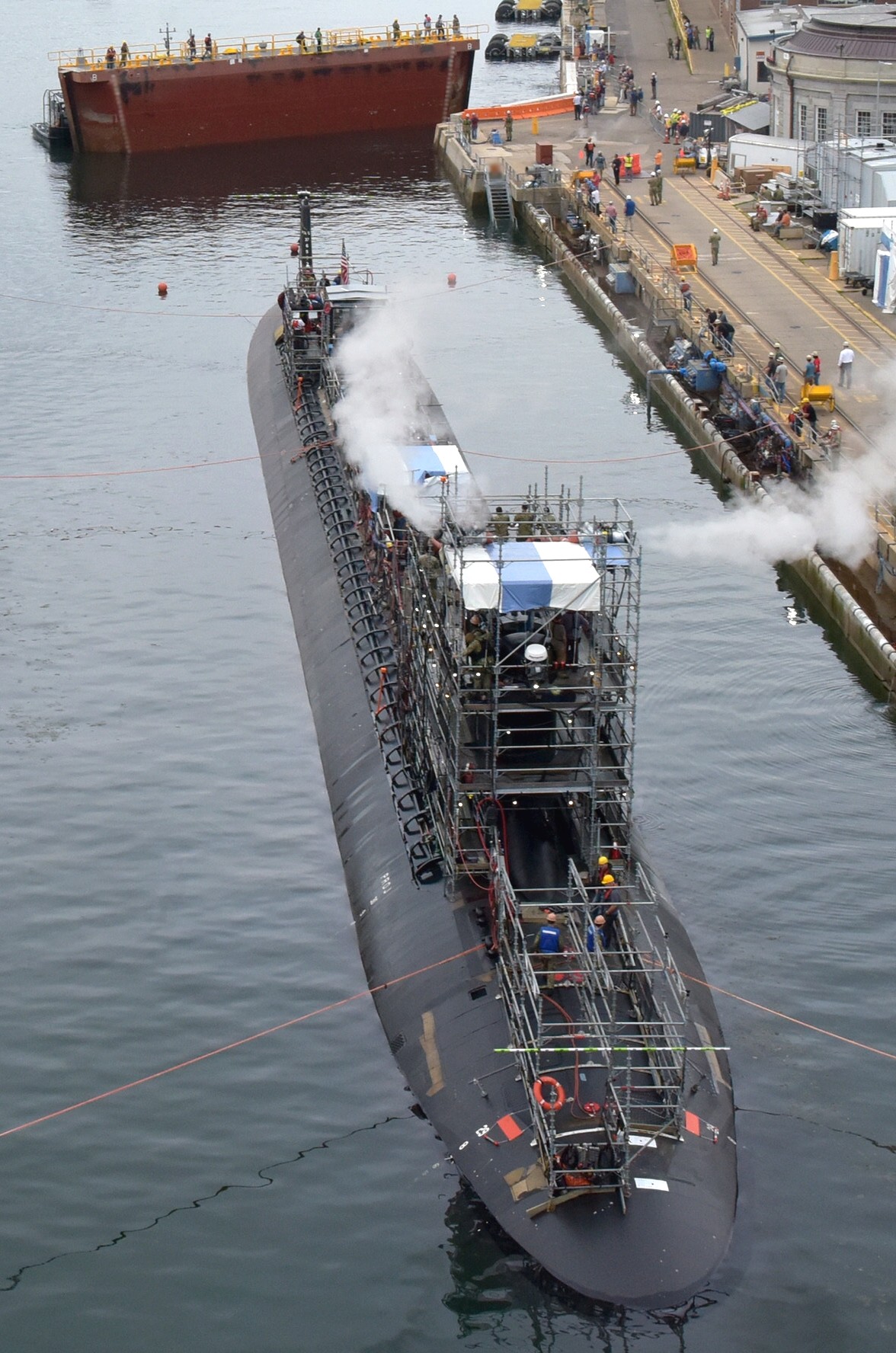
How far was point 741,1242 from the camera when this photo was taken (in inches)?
1089

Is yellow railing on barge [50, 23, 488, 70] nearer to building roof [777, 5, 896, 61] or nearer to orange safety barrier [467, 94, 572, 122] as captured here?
orange safety barrier [467, 94, 572, 122]

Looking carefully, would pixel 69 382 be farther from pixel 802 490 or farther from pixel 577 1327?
pixel 577 1327

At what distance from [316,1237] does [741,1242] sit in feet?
22.2

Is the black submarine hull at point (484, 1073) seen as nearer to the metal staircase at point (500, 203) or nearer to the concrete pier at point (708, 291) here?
the concrete pier at point (708, 291)

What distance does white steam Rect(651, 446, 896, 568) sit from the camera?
54.2 metres

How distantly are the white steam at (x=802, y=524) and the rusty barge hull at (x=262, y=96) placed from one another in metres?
73.1

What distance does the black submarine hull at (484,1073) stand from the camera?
2580 cm

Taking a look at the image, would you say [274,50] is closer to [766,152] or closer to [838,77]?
[766,152]

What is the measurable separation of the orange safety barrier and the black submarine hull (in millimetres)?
82923

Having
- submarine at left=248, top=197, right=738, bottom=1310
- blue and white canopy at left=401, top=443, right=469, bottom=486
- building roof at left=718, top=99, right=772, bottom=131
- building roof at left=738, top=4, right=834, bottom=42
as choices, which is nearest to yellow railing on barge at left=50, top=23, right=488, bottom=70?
building roof at left=738, top=4, right=834, bottom=42

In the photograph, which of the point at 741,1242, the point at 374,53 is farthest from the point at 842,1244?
the point at 374,53

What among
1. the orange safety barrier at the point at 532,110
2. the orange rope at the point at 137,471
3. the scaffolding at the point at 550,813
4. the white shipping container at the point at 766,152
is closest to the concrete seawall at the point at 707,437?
the white shipping container at the point at 766,152

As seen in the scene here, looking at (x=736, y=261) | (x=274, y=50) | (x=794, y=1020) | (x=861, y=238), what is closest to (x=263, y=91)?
(x=274, y=50)

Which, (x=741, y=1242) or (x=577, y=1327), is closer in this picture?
(x=577, y=1327)
